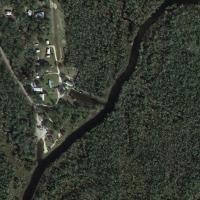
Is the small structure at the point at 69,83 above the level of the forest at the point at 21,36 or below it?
below

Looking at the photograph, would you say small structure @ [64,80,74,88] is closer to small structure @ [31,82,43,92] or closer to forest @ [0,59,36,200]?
small structure @ [31,82,43,92]

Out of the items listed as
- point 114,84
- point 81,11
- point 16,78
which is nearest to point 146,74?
point 114,84

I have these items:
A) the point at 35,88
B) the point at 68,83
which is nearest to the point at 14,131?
the point at 35,88

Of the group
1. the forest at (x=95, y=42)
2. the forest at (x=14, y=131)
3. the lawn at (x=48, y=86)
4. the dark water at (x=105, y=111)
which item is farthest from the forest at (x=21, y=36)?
the dark water at (x=105, y=111)

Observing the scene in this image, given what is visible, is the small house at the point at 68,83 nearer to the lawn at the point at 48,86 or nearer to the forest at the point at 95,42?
the forest at the point at 95,42

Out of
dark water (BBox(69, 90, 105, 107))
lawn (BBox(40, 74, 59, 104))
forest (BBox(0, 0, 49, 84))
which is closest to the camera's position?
forest (BBox(0, 0, 49, 84))

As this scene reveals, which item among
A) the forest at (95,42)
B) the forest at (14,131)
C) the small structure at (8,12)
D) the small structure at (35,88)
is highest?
the small structure at (8,12)

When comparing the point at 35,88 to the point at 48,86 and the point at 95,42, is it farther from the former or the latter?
the point at 95,42

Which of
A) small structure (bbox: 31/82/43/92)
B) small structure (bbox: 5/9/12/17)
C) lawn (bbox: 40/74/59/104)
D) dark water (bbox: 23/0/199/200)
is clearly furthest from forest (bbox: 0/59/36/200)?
small structure (bbox: 5/9/12/17)
